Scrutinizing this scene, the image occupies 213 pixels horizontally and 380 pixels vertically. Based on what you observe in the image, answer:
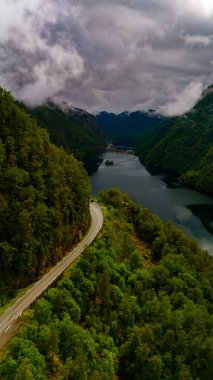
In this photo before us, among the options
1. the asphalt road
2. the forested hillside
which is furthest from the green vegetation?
the forested hillside

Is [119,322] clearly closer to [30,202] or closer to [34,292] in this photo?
[34,292]

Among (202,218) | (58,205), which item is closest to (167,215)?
(202,218)

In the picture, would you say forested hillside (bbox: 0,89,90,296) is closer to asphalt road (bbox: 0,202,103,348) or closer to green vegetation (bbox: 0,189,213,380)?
asphalt road (bbox: 0,202,103,348)

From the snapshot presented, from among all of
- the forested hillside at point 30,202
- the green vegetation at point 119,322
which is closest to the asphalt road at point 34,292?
the forested hillside at point 30,202

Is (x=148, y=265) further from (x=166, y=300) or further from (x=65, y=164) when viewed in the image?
(x=65, y=164)

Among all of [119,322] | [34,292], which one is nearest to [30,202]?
[34,292]

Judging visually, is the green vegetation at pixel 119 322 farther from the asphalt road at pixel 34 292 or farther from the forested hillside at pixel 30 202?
the forested hillside at pixel 30 202
